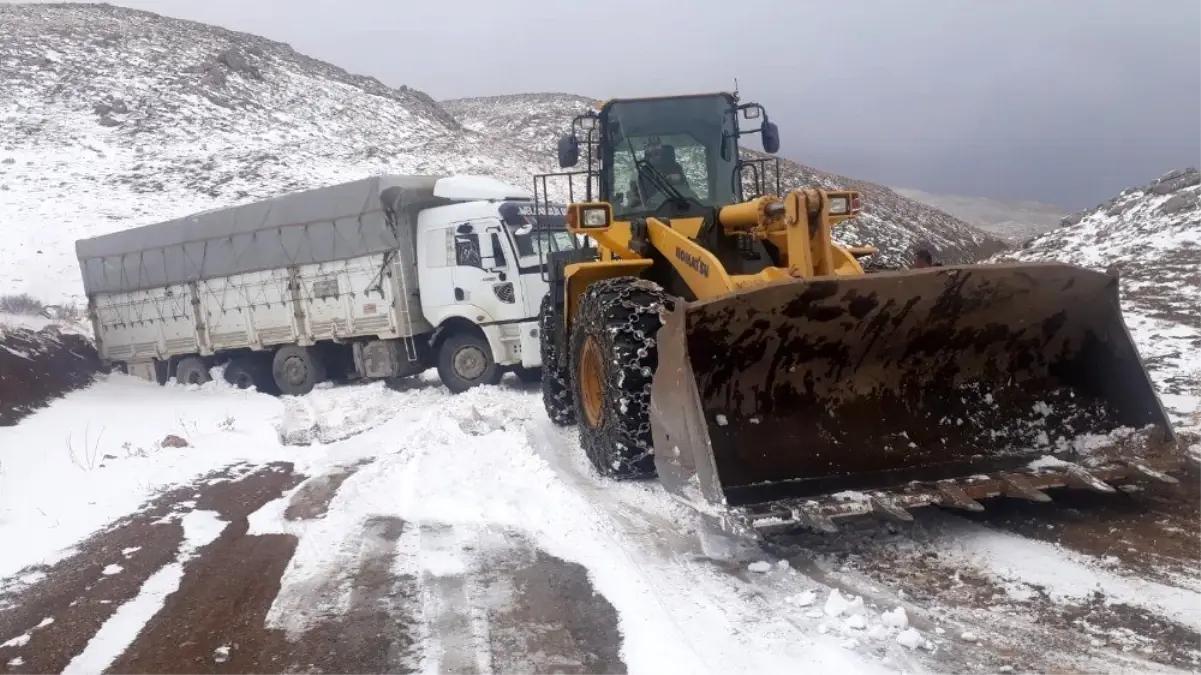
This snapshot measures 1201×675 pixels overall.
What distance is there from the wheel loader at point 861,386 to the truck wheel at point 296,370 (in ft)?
31.6

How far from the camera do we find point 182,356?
16312 mm

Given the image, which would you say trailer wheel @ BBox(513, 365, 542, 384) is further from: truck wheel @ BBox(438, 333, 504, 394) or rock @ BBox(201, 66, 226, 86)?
rock @ BBox(201, 66, 226, 86)

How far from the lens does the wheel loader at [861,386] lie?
4566mm

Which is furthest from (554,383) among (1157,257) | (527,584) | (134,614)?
(1157,257)

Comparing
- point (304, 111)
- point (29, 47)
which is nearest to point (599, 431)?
point (304, 111)

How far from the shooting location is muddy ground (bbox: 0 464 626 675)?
3727 millimetres

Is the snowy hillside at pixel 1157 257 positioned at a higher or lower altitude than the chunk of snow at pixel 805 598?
higher

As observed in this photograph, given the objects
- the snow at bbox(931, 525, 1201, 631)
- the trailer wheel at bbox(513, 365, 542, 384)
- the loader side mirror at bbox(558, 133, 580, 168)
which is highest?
the loader side mirror at bbox(558, 133, 580, 168)

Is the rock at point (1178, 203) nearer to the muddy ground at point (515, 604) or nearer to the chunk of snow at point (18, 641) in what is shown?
the muddy ground at point (515, 604)

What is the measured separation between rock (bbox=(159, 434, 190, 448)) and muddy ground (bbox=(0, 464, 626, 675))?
3421mm

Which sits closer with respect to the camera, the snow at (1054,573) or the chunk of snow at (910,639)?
the chunk of snow at (910,639)

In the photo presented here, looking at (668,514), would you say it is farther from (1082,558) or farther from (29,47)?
(29,47)

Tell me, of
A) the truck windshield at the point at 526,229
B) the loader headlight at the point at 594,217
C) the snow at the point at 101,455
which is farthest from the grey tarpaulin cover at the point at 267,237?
the loader headlight at the point at 594,217

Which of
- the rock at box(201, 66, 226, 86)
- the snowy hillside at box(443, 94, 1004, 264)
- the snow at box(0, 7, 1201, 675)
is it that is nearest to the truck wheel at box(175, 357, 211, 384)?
the snow at box(0, 7, 1201, 675)
